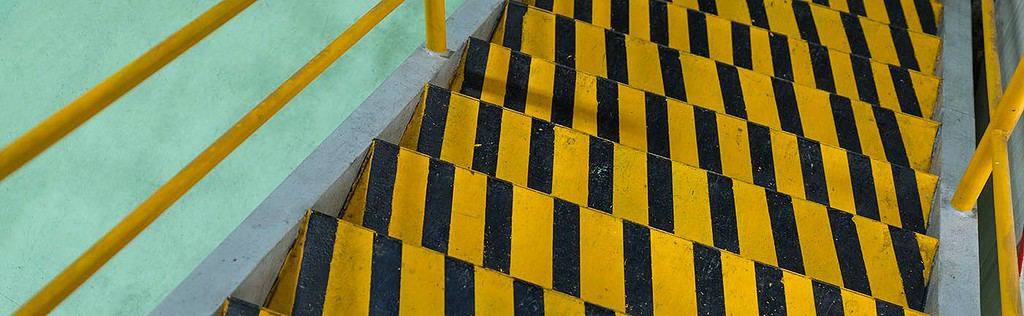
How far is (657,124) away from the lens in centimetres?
318

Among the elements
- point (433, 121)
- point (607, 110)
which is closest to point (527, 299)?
point (433, 121)

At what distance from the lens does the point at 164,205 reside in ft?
6.17

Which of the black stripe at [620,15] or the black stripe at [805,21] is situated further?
the black stripe at [805,21]

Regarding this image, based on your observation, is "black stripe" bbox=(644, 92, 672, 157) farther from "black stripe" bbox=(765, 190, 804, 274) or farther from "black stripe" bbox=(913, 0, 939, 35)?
"black stripe" bbox=(913, 0, 939, 35)

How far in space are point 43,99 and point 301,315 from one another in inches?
119

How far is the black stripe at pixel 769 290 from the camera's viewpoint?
93.7 inches

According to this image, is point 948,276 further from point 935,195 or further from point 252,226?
point 252,226

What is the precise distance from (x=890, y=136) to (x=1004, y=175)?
98 centimetres

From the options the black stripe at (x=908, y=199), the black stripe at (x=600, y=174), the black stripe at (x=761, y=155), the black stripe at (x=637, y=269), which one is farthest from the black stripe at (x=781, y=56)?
the black stripe at (x=637, y=269)

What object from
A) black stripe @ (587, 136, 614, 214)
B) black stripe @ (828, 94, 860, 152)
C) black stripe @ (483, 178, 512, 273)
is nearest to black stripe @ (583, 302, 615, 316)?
black stripe @ (483, 178, 512, 273)

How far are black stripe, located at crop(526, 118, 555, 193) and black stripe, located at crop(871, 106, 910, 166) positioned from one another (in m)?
1.30

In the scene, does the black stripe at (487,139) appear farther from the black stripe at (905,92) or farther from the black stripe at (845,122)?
the black stripe at (905,92)

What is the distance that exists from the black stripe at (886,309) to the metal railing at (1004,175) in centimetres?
25

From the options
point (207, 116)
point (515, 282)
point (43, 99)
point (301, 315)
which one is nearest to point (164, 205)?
point (301, 315)
